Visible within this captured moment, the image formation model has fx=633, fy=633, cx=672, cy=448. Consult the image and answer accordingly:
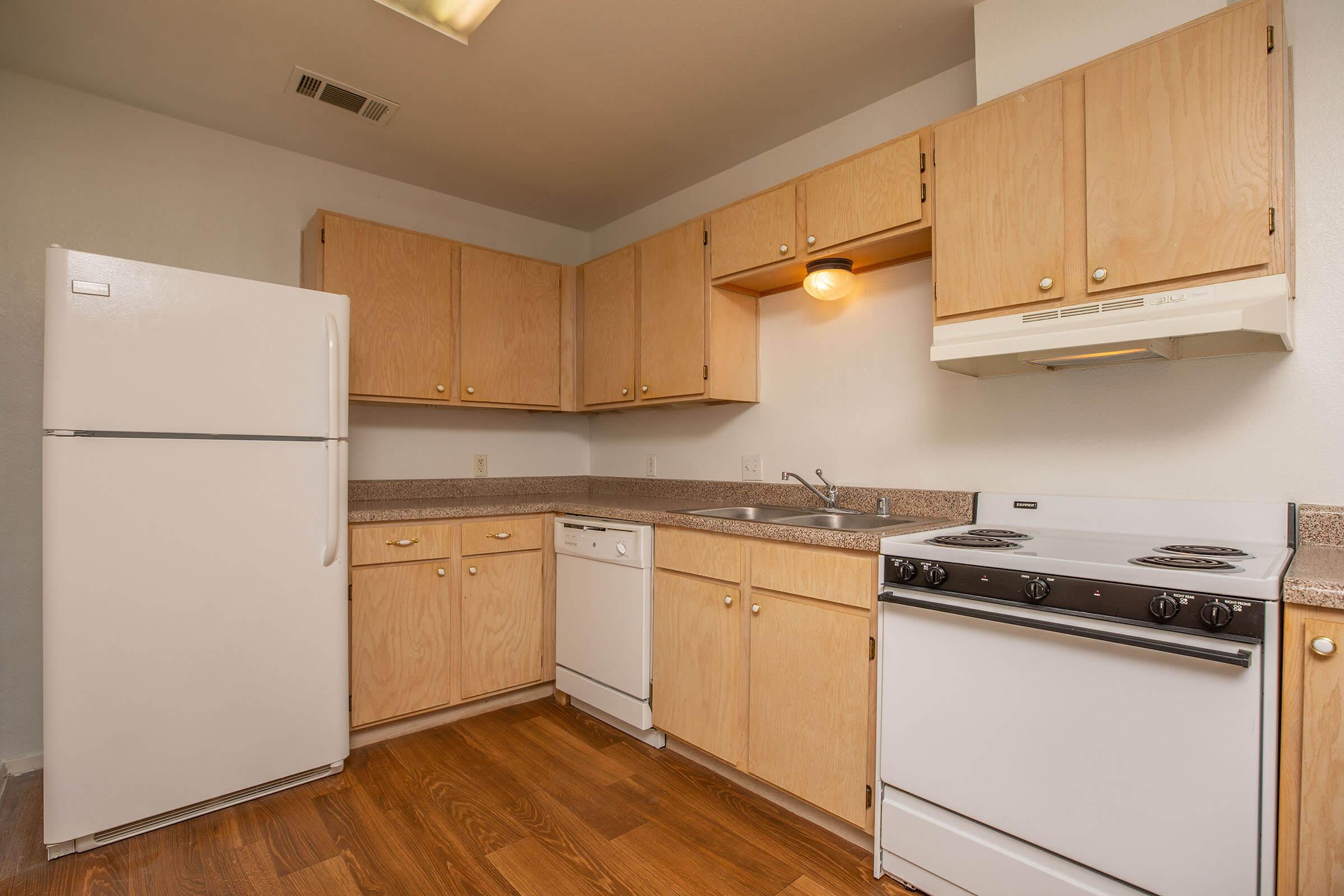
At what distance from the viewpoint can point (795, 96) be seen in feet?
8.02

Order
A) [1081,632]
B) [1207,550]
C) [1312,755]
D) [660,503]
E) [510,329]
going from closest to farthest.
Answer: [1312,755]
[1081,632]
[1207,550]
[660,503]
[510,329]

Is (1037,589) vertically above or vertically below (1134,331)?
below

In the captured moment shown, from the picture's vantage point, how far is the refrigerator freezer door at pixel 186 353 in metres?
1.78

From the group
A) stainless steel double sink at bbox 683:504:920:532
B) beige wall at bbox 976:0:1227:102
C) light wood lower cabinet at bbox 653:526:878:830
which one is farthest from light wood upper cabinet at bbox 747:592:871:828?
beige wall at bbox 976:0:1227:102

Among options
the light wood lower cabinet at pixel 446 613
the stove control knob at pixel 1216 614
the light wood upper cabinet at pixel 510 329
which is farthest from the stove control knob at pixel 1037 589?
the light wood upper cabinet at pixel 510 329

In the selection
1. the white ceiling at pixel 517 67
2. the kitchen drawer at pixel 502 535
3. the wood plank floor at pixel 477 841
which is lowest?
the wood plank floor at pixel 477 841

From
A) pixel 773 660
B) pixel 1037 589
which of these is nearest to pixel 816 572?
pixel 773 660

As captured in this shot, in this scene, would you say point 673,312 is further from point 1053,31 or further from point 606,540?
point 1053,31

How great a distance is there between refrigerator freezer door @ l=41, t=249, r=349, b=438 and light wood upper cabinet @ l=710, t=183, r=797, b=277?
57.6 inches

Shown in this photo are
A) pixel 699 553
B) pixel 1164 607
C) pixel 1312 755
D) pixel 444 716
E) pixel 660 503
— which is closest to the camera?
pixel 1312 755

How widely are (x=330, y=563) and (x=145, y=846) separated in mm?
911

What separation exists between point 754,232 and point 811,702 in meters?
1.72

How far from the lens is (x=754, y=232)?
8.20 ft

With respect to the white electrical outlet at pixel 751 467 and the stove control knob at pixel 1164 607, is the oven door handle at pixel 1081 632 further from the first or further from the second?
the white electrical outlet at pixel 751 467
